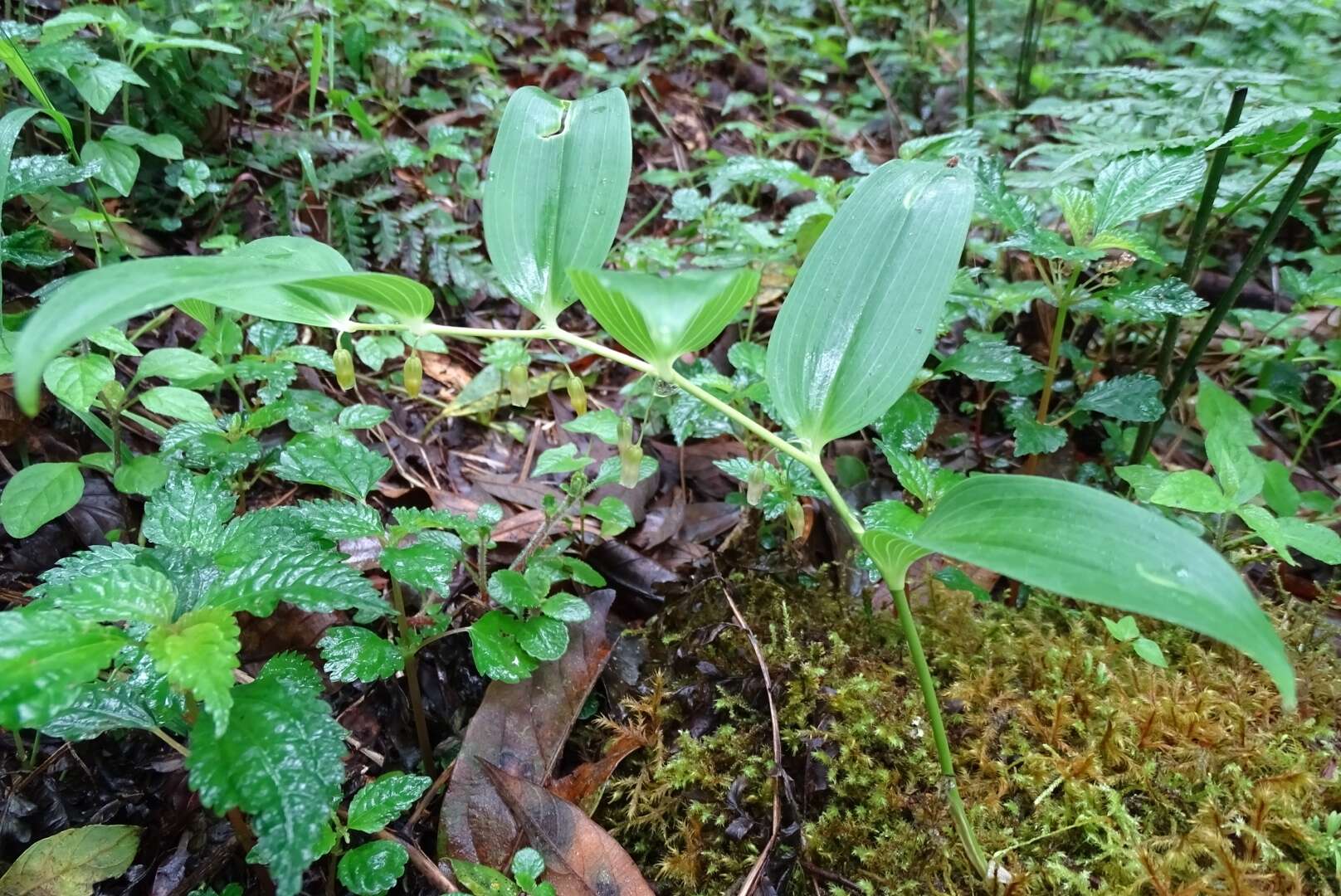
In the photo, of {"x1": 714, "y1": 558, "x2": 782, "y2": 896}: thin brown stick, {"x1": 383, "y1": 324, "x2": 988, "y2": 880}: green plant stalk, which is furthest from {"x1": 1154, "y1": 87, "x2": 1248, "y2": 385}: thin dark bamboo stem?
{"x1": 714, "y1": 558, "x2": 782, "y2": 896}: thin brown stick

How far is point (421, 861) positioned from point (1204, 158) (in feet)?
8.19

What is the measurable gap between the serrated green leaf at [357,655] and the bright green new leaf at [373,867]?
30 centimetres

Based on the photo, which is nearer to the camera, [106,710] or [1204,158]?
[106,710]

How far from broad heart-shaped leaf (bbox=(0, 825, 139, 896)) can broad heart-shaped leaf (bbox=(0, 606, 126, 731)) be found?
69 centimetres

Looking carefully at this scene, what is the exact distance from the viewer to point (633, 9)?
5465 millimetres

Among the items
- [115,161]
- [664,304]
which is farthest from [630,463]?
[115,161]

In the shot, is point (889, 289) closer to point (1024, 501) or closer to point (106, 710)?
point (1024, 501)

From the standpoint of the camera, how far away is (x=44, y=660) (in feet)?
3.08

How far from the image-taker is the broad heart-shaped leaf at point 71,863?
137cm

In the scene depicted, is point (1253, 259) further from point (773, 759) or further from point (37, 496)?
point (37, 496)

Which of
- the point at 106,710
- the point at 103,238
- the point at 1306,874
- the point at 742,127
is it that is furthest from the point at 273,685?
the point at 742,127

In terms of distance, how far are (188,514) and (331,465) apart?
288 millimetres

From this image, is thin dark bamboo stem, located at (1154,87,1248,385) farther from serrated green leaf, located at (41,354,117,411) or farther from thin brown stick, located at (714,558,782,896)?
serrated green leaf, located at (41,354,117,411)

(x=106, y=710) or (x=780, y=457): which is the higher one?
(x=106, y=710)
